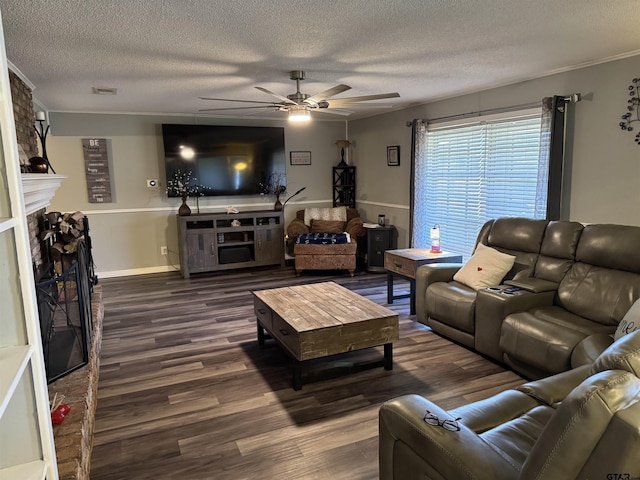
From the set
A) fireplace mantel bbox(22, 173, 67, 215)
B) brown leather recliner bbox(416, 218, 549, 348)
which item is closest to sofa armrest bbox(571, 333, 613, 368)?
brown leather recliner bbox(416, 218, 549, 348)

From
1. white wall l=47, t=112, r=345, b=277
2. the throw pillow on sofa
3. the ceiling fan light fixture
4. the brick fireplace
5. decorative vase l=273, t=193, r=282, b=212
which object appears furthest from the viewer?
decorative vase l=273, t=193, r=282, b=212

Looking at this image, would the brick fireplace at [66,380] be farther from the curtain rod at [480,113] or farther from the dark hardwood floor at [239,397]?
the curtain rod at [480,113]

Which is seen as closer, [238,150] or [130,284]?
[130,284]

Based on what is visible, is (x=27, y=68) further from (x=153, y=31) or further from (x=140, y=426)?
(x=140, y=426)

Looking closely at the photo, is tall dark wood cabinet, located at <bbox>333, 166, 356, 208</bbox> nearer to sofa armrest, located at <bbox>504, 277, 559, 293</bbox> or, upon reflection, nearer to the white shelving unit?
sofa armrest, located at <bbox>504, 277, 559, 293</bbox>

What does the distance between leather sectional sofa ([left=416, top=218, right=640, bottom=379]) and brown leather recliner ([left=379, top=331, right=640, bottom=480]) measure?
709mm

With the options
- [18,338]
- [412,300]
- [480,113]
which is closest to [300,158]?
[480,113]

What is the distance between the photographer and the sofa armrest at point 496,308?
3.10 meters

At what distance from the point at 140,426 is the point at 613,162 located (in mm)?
3928

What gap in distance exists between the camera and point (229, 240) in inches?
253

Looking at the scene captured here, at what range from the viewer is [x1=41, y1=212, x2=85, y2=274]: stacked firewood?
376 cm

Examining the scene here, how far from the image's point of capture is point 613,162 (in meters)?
3.51

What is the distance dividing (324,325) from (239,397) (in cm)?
73

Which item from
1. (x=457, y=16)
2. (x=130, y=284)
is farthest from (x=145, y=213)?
(x=457, y=16)
